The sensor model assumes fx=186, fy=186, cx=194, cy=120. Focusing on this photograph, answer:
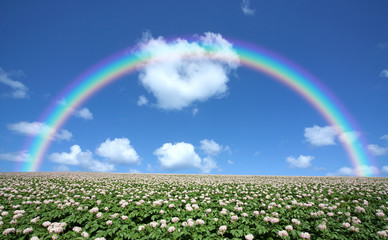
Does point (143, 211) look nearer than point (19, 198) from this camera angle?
Yes

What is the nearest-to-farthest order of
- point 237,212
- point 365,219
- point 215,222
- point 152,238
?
point 152,238 < point 215,222 < point 365,219 < point 237,212

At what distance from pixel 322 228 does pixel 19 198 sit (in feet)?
52.4

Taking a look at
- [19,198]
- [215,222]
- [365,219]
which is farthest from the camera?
[19,198]

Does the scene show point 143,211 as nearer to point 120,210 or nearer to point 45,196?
point 120,210

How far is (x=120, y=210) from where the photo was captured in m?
8.54

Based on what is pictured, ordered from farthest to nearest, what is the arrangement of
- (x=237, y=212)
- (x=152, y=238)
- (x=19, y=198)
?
1. (x=19, y=198)
2. (x=237, y=212)
3. (x=152, y=238)

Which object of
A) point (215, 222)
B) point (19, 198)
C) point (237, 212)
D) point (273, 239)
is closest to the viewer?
point (273, 239)

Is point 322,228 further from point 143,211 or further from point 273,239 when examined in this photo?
point 143,211

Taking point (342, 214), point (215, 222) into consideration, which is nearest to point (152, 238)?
point (215, 222)

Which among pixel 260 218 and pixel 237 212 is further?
pixel 237 212

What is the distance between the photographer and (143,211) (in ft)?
28.2

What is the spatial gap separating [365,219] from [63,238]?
36.4ft

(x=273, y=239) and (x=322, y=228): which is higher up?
(x=322, y=228)

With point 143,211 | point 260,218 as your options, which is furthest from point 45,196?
point 260,218
